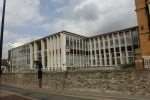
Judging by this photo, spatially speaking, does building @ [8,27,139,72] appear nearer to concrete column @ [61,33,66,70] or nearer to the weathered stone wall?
concrete column @ [61,33,66,70]

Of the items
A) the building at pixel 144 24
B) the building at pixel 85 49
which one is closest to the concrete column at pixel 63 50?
the building at pixel 85 49

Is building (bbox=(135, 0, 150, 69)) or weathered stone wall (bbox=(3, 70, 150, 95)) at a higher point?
building (bbox=(135, 0, 150, 69))

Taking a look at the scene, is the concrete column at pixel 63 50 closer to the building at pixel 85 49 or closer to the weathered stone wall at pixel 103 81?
the building at pixel 85 49

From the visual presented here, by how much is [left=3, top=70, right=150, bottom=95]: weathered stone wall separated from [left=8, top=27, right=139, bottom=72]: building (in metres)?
10.0

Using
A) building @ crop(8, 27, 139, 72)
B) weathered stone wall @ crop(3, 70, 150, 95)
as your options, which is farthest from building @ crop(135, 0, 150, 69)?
building @ crop(8, 27, 139, 72)

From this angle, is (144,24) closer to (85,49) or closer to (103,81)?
(103,81)

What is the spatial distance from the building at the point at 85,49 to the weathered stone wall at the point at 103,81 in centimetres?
1003

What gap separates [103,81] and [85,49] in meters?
23.5

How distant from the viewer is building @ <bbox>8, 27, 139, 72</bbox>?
3675 cm

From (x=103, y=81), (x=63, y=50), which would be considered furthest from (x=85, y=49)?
(x=103, y=81)

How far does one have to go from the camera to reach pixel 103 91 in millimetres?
21609

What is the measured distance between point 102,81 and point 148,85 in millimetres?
5444

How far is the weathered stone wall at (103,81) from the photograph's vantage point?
59.7 feet

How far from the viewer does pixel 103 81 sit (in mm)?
21734
